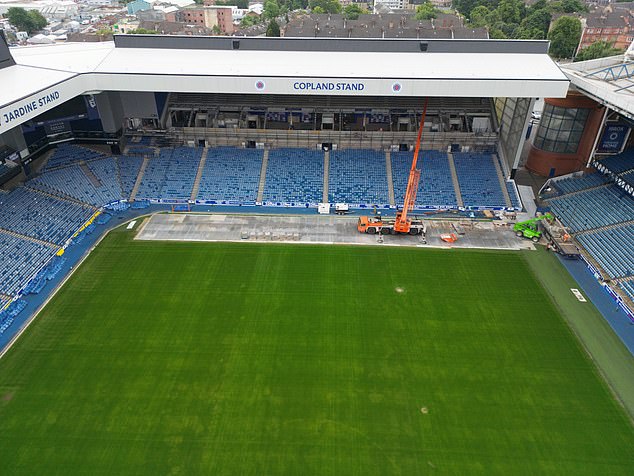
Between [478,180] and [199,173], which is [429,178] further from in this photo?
[199,173]

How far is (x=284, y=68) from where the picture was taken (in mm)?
43250

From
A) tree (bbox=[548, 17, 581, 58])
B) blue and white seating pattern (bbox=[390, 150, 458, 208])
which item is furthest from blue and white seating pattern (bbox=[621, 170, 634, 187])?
tree (bbox=[548, 17, 581, 58])

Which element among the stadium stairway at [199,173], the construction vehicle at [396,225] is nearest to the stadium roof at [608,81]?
the construction vehicle at [396,225]

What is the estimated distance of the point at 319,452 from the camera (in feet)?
74.1

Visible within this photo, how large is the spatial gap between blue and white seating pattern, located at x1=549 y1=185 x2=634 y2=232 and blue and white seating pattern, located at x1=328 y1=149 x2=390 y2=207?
59.5 feet

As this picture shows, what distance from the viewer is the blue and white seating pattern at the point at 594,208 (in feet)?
132

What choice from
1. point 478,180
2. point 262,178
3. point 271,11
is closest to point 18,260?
point 262,178

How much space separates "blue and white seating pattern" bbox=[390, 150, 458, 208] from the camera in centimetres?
4688

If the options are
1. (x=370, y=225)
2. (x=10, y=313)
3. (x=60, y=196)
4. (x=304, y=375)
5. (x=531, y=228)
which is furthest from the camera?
(x=60, y=196)

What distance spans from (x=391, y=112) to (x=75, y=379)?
43559mm

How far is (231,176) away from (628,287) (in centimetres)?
3983

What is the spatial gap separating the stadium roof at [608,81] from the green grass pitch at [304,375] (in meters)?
16.7

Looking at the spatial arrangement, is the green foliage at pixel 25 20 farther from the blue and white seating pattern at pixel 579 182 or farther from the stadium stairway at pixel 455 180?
the blue and white seating pattern at pixel 579 182

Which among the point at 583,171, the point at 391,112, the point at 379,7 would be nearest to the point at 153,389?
the point at 391,112
